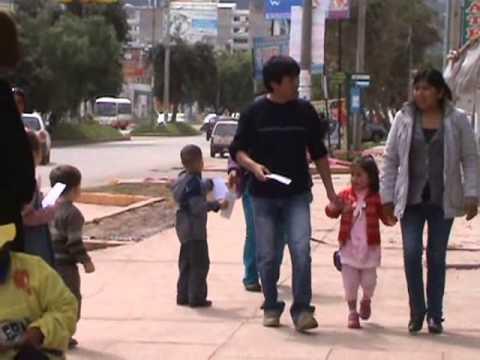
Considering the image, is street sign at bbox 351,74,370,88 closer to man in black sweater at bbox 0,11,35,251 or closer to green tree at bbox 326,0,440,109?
green tree at bbox 326,0,440,109

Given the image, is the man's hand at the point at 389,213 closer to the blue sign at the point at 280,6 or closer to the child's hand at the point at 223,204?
the child's hand at the point at 223,204

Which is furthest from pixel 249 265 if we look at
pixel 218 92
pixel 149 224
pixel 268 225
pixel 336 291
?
pixel 218 92

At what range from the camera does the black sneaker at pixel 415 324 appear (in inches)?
368

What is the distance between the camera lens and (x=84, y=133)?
240 ft

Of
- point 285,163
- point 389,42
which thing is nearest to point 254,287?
point 285,163

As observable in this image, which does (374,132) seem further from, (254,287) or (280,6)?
(254,287)

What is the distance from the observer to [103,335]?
9.46 m

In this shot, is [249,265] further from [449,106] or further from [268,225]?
[449,106]

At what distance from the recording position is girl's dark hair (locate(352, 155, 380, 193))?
9.65 metres

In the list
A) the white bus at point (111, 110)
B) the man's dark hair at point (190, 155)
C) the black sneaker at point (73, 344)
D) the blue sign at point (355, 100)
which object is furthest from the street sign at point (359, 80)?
the white bus at point (111, 110)

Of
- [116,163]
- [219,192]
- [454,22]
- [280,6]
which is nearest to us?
[219,192]

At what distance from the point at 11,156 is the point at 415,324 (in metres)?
4.76

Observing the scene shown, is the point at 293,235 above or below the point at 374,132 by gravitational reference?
above

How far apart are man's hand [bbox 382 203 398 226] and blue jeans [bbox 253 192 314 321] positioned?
21.3 inches
